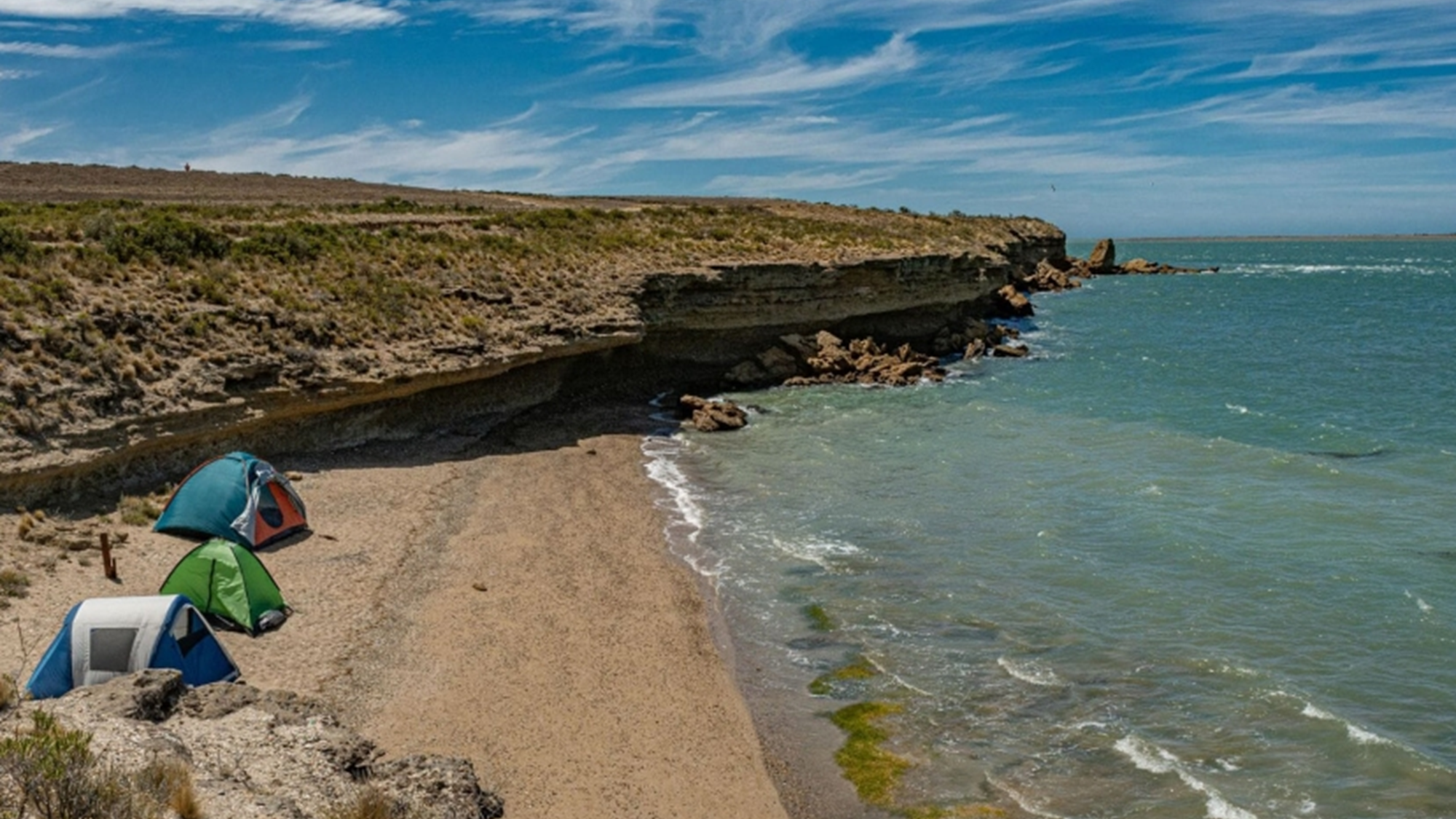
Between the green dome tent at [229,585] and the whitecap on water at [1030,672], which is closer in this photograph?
the whitecap on water at [1030,672]

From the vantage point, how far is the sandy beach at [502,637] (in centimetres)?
1332

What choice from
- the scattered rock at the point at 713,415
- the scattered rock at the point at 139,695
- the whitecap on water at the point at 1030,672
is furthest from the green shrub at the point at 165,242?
the whitecap on water at the point at 1030,672

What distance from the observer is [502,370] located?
31.7 metres

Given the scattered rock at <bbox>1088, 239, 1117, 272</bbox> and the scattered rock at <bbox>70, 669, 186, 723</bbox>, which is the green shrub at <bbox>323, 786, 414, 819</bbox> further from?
the scattered rock at <bbox>1088, 239, 1117, 272</bbox>

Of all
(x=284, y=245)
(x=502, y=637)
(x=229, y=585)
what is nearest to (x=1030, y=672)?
(x=502, y=637)

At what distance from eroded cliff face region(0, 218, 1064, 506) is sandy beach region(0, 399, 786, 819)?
1929mm

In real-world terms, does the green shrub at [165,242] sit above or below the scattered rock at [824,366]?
above

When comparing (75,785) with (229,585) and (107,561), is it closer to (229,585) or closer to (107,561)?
(229,585)

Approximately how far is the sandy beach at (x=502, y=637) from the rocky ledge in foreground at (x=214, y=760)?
1685 mm

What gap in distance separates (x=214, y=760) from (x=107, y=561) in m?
9.49

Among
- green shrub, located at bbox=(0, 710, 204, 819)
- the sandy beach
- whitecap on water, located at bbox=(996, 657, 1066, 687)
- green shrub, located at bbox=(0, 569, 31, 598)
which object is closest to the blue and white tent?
the sandy beach

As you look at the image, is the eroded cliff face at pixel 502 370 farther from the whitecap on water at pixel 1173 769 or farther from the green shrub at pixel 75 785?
the whitecap on water at pixel 1173 769

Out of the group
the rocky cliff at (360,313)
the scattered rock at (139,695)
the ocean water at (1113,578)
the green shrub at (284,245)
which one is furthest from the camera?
the green shrub at (284,245)

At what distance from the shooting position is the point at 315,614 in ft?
56.1
